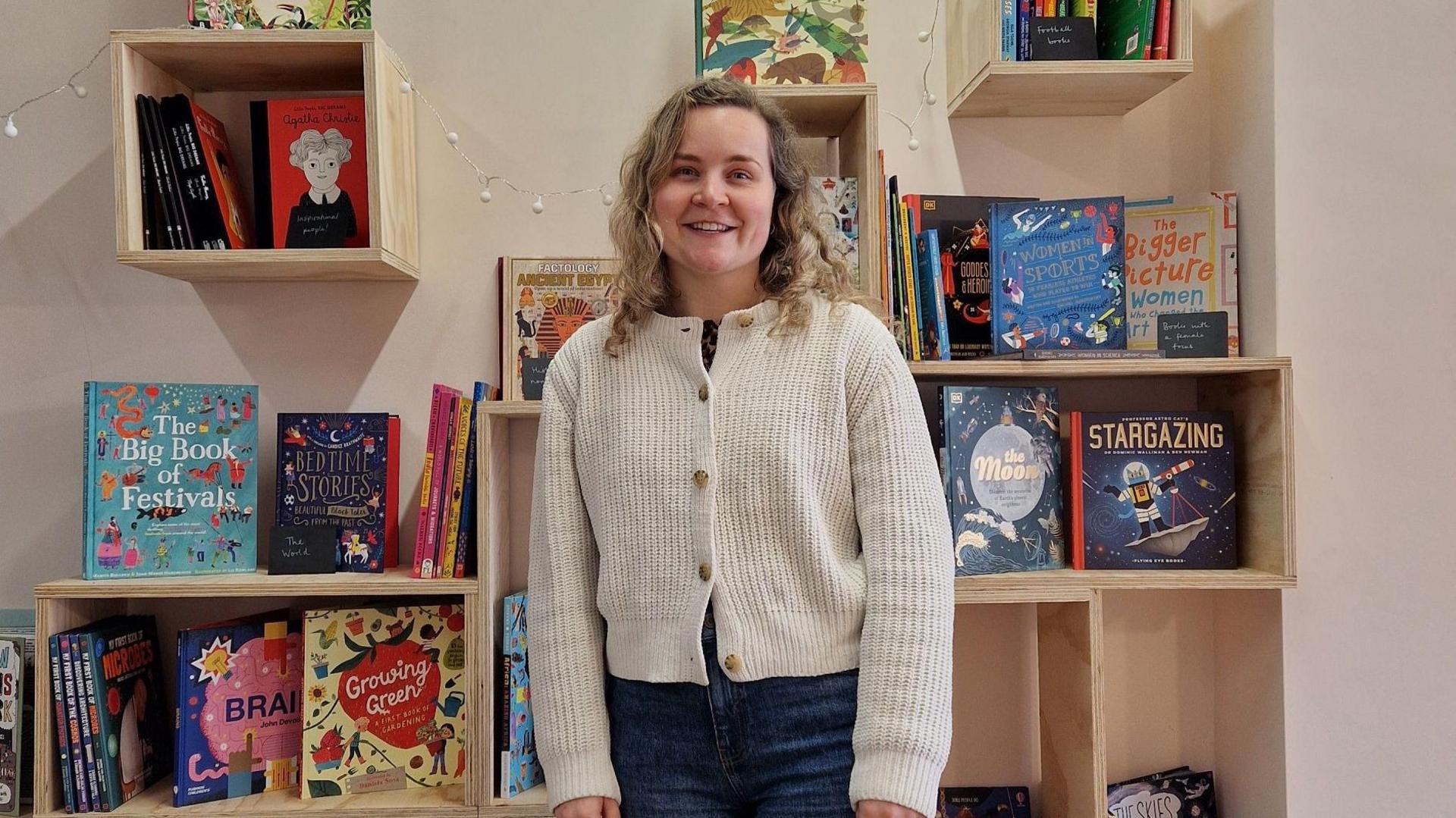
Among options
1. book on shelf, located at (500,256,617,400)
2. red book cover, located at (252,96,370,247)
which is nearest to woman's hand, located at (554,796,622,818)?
book on shelf, located at (500,256,617,400)

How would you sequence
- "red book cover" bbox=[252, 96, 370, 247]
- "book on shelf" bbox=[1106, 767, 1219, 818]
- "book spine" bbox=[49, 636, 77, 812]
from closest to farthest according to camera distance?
"book spine" bbox=[49, 636, 77, 812], "red book cover" bbox=[252, 96, 370, 247], "book on shelf" bbox=[1106, 767, 1219, 818]

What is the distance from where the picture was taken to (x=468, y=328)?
1962 millimetres

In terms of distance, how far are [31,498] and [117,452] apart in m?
0.40

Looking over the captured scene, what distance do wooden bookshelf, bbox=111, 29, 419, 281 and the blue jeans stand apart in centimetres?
98

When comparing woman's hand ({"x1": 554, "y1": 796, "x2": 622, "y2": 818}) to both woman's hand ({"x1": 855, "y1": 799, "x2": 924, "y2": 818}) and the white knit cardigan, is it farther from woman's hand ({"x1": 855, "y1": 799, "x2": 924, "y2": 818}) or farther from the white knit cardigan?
woman's hand ({"x1": 855, "y1": 799, "x2": 924, "y2": 818})

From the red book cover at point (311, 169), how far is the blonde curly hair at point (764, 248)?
73cm

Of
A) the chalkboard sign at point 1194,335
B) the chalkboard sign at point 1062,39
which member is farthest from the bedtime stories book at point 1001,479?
the chalkboard sign at point 1062,39

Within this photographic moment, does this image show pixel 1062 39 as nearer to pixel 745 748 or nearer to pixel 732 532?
pixel 732 532

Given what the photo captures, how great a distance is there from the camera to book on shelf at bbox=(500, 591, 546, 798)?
5.59 ft

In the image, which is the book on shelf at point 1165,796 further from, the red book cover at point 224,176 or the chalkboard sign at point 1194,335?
the red book cover at point 224,176

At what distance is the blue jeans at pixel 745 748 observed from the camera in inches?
44.4

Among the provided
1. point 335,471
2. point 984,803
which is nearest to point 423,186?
point 335,471

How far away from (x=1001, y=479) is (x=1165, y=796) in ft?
2.43

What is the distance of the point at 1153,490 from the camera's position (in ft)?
5.76
